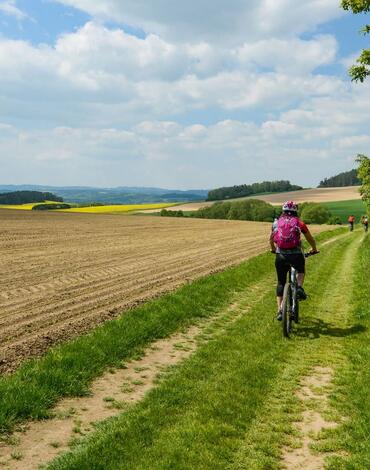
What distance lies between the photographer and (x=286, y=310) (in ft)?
30.2

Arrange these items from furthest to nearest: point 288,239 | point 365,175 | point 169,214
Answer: point 169,214 < point 365,175 < point 288,239

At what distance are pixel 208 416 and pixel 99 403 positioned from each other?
1.59 meters

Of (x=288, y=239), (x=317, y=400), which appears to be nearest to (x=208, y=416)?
(x=317, y=400)

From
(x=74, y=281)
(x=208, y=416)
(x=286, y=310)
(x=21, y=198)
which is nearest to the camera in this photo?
(x=208, y=416)

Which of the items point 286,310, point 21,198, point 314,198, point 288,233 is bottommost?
point 286,310

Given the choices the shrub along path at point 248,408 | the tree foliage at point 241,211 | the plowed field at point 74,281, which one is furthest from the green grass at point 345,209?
the shrub along path at point 248,408

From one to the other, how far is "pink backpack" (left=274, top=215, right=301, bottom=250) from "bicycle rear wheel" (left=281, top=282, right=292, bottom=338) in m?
0.88

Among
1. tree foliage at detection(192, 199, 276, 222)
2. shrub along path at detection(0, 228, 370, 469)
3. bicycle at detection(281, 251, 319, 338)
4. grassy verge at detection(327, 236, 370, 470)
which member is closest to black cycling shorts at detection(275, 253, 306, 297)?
bicycle at detection(281, 251, 319, 338)

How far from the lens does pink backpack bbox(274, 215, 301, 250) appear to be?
9398 mm

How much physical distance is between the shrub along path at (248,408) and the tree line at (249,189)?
141m

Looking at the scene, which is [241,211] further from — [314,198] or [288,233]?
[288,233]

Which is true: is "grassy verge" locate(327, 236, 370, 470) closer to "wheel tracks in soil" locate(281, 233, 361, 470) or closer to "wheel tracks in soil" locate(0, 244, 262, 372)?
"wheel tracks in soil" locate(281, 233, 361, 470)

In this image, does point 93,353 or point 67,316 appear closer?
point 93,353

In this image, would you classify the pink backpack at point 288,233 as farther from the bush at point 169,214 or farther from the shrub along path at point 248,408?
the bush at point 169,214
